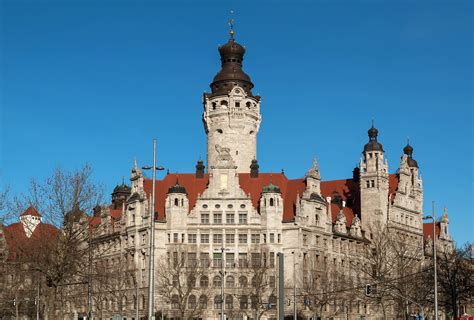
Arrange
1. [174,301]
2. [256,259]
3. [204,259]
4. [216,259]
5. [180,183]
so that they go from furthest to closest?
[180,183] < [216,259] < [204,259] < [256,259] < [174,301]

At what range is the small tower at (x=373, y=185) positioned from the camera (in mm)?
138750

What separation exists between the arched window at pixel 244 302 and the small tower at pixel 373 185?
33458 mm

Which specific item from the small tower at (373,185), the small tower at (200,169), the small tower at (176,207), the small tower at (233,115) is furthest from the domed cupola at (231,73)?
the small tower at (176,207)

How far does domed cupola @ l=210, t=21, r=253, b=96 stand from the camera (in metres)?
142

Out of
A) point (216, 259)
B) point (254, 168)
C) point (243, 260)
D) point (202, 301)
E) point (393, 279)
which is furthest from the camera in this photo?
point (254, 168)

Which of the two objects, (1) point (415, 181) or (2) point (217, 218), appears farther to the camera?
(1) point (415, 181)

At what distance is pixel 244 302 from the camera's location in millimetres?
114625

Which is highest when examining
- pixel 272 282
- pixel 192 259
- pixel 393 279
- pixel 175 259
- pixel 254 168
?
pixel 254 168

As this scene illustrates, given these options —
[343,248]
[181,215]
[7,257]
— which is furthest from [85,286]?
[343,248]

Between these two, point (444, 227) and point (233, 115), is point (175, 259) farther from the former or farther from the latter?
point (444, 227)

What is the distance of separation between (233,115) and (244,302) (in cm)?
3744

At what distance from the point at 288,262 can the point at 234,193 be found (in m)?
13.1

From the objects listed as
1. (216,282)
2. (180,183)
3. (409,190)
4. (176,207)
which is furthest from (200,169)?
(409,190)

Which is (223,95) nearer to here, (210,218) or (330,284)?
(210,218)
